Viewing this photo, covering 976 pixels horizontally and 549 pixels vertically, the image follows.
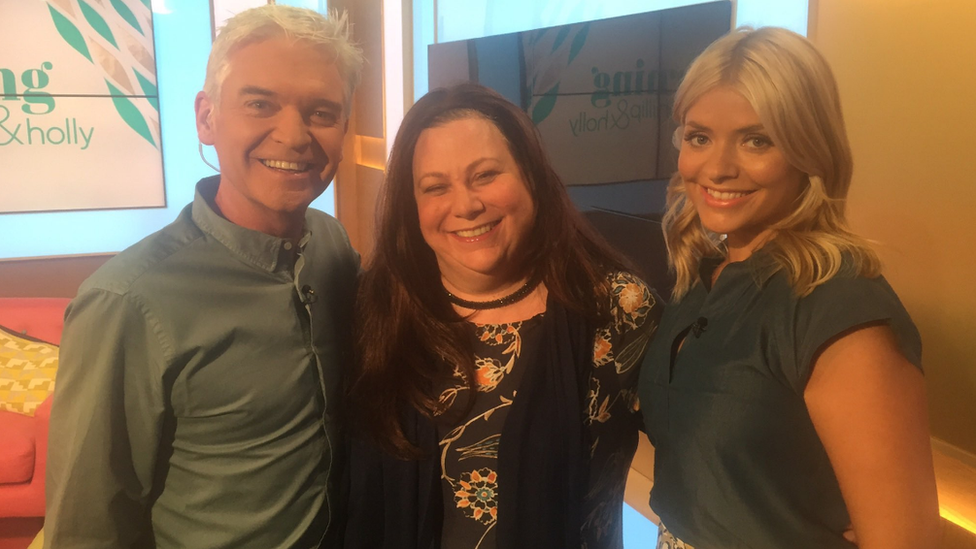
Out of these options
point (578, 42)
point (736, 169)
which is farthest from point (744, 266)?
point (578, 42)

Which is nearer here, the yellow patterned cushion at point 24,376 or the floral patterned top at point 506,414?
the floral patterned top at point 506,414

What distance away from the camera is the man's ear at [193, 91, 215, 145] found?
133 centimetres

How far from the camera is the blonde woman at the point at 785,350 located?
94 cm

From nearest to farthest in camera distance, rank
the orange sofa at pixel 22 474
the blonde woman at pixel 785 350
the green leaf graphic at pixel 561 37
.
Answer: the blonde woman at pixel 785 350 < the green leaf graphic at pixel 561 37 < the orange sofa at pixel 22 474

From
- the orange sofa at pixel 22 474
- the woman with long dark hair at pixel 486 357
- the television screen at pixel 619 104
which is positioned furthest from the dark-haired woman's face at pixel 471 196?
the orange sofa at pixel 22 474

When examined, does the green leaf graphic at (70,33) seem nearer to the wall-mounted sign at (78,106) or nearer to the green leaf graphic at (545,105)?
the wall-mounted sign at (78,106)

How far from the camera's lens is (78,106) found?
420 cm

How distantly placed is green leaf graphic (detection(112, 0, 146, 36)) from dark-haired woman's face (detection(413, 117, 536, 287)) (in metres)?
3.71

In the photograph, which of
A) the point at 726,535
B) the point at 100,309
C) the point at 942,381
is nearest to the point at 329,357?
the point at 100,309

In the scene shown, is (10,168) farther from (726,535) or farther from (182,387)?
(726,535)

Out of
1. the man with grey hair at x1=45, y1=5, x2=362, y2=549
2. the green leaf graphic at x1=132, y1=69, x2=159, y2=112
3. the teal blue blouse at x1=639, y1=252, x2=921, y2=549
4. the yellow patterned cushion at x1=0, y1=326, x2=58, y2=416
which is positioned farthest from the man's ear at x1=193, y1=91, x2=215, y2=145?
the green leaf graphic at x1=132, y1=69, x2=159, y2=112

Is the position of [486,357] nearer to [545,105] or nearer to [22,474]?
[545,105]

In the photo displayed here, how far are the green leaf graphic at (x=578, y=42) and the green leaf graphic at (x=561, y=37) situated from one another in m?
0.06

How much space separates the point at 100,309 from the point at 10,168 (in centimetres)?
388
